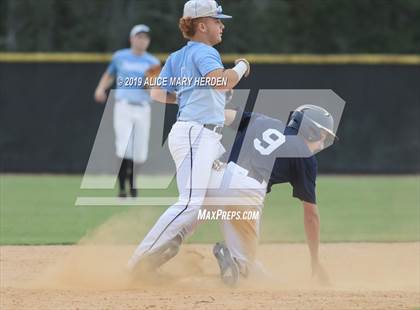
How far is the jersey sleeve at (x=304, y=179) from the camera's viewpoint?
7180 mm

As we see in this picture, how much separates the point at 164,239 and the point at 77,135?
1152cm

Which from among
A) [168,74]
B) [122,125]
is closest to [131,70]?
[122,125]

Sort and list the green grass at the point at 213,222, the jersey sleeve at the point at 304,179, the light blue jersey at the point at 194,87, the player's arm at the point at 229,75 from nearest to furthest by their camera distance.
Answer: the player's arm at the point at 229,75, the light blue jersey at the point at 194,87, the jersey sleeve at the point at 304,179, the green grass at the point at 213,222

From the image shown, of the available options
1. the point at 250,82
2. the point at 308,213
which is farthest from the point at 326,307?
the point at 250,82

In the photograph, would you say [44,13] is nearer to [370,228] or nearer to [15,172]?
[15,172]

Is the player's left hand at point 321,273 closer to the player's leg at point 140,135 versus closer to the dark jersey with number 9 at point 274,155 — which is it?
the dark jersey with number 9 at point 274,155

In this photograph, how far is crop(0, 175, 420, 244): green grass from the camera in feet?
33.1

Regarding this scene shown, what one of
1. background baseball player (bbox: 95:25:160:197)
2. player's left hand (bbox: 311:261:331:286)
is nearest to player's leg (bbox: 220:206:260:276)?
player's left hand (bbox: 311:261:331:286)

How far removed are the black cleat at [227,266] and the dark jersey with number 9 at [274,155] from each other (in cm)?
73

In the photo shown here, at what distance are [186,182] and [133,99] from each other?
6726mm

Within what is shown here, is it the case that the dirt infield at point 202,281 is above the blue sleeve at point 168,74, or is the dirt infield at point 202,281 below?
below

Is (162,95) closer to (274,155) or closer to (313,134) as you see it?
(274,155)

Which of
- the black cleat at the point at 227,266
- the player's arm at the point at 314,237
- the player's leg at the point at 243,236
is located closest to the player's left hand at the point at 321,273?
the player's arm at the point at 314,237

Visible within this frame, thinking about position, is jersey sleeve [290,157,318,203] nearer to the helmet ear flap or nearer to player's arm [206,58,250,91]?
the helmet ear flap
